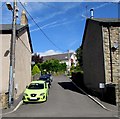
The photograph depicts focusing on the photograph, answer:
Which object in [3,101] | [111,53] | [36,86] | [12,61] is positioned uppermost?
[111,53]

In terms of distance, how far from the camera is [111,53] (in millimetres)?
18609

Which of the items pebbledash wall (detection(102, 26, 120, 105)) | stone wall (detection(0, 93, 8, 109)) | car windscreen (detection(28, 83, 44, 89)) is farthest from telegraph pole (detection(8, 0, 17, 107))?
pebbledash wall (detection(102, 26, 120, 105))

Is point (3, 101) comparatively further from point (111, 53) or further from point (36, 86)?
point (111, 53)

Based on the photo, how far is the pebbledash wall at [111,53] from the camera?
722 inches

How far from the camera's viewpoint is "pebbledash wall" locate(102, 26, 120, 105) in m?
18.3

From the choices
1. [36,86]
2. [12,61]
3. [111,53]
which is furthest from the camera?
[36,86]

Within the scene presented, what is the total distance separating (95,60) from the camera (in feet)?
71.7

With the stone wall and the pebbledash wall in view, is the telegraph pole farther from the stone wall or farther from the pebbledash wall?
the pebbledash wall

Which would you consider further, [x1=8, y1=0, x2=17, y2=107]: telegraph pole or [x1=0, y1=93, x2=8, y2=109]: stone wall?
[x1=8, y1=0, x2=17, y2=107]: telegraph pole

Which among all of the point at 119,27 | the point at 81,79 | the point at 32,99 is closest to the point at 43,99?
the point at 32,99

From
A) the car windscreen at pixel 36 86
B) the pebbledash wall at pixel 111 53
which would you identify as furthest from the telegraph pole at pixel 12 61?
the pebbledash wall at pixel 111 53

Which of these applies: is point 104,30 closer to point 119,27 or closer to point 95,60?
point 119,27

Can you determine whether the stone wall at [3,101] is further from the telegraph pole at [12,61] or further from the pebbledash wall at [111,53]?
the pebbledash wall at [111,53]

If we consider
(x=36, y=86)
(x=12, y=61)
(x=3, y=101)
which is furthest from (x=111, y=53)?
(x=3, y=101)
